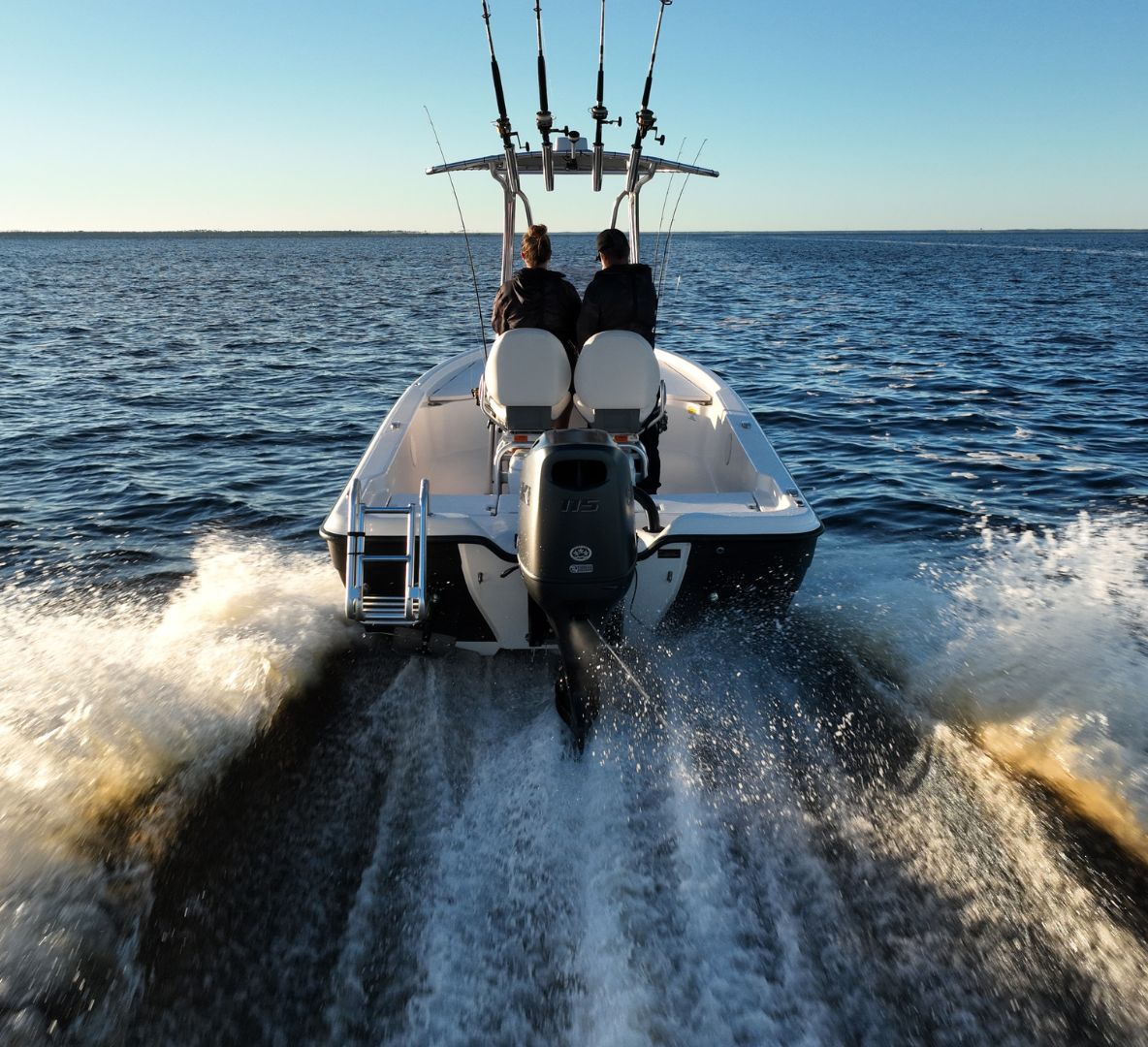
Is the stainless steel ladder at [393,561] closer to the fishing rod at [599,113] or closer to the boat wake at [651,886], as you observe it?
the boat wake at [651,886]

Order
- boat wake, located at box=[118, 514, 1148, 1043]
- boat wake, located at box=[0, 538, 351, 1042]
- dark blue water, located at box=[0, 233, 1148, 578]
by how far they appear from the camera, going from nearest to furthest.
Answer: boat wake, located at box=[118, 514, 1148, 1043] < boat wake, located at box=[0, 538, 351, 1042] < dark blue water, located at box=[0, 233, 1148, 578]

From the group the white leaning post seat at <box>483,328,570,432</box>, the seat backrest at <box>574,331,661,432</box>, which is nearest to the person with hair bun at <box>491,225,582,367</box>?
the white leaning post seat at <box>483,328,570,432</box>

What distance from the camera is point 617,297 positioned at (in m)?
3.72

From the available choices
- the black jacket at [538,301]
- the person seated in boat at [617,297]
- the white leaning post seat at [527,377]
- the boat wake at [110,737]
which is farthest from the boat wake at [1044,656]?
the boat wake at [110,737]

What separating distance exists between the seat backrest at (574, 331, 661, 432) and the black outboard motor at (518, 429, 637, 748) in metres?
0.74

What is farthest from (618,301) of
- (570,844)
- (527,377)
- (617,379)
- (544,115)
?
(570,844)

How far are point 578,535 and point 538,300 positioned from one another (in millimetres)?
1538

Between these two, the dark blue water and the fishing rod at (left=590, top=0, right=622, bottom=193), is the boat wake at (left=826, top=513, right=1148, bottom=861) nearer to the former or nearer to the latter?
the dark blue water

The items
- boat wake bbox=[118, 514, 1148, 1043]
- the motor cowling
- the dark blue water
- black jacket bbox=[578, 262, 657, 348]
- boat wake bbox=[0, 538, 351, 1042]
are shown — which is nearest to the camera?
boat wake bbox=[118, 514, 1148, 1043]

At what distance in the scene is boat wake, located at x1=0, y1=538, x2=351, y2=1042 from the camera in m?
2.02

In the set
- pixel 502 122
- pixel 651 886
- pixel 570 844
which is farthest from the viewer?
pixel 502 122

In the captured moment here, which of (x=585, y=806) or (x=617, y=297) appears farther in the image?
(x=617, y=297)

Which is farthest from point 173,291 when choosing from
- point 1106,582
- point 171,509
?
point 1106,582

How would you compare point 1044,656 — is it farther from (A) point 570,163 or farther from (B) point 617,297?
(A) point 570,163
